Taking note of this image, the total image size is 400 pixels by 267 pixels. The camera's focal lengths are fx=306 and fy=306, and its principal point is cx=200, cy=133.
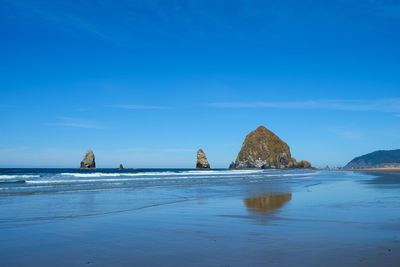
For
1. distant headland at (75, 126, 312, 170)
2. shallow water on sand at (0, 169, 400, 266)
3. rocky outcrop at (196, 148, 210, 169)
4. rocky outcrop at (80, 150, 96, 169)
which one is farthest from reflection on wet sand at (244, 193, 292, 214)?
distant headland at (75, 126, 312, 170)

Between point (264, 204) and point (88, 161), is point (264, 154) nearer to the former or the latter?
point (88, 161)

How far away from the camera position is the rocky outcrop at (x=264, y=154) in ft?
561

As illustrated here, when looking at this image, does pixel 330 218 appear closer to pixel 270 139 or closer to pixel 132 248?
pixel 132 248

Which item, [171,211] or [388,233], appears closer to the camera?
[388,233]

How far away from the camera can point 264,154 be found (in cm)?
17250

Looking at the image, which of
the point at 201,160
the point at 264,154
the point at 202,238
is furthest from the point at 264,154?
the point at 202,238

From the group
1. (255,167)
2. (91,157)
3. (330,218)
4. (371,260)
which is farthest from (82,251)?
(255,167)

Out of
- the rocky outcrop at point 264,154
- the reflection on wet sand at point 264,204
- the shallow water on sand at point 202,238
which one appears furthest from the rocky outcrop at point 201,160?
the shallow water on sand at point 202,238

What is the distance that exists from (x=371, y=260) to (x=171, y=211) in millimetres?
7897

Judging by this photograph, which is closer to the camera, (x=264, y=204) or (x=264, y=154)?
(x=264, y=204)

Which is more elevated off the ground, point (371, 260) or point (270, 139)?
point (270, 139)

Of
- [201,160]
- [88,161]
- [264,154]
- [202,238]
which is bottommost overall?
[202,238]

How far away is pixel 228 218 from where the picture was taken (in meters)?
9.94

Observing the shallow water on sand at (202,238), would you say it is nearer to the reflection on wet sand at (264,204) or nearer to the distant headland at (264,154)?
the reflection on wet sand at (264,204)
